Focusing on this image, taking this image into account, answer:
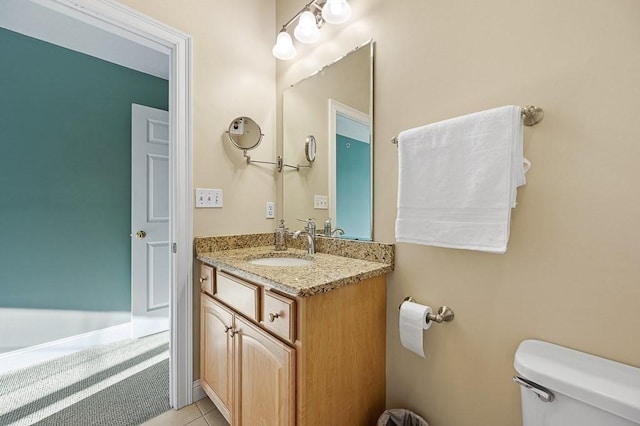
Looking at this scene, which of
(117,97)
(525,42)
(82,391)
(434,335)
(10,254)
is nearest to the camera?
(525,42)

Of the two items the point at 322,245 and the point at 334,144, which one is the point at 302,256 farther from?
the point at 334,144

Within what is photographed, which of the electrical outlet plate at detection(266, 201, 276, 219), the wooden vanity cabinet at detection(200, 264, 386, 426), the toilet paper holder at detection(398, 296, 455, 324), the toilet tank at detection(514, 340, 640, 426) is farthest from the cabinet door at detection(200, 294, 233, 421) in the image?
the toilet tank at detection(514, 340, 640, 426)

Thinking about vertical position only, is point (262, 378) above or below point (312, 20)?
below

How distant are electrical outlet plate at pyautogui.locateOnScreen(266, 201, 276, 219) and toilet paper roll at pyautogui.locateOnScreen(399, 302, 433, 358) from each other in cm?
110

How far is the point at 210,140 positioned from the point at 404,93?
3.56 feet

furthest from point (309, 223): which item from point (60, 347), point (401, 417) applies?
point (60, 347)

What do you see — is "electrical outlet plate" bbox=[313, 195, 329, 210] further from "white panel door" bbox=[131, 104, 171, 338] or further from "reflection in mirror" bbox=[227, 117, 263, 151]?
"white panel door" bbox=[131, 104, 171, 338]

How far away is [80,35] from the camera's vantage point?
191 cm

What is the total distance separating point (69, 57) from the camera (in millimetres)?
2055

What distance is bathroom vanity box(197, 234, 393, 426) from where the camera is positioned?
0.90 metres

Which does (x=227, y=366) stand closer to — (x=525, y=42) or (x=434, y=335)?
(x=434, y=335)

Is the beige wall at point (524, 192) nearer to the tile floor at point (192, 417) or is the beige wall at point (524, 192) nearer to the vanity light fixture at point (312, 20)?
the vanity light fixture at point (312, 20)

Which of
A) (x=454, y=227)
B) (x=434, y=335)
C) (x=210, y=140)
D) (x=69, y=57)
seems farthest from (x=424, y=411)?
(x=69, y=57)

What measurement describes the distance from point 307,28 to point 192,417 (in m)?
2.13
